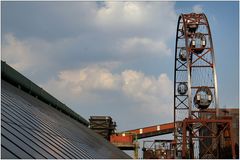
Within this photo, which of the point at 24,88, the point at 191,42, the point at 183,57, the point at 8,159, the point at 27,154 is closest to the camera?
the point at 8,159

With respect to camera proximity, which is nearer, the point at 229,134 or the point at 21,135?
the point at 21,135

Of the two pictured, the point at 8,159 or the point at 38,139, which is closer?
the point at 8,159

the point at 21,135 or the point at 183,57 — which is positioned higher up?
the point at 183,57

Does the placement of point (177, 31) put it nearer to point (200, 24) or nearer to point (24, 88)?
point (200, 24)

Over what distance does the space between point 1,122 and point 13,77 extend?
10.1 meters

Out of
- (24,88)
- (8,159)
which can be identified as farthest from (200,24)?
(8,159)

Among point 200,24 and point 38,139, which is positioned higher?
point 200,24

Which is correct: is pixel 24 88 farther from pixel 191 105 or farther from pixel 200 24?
pixel 200 24

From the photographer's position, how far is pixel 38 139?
37.9ft

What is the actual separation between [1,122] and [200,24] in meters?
43.2

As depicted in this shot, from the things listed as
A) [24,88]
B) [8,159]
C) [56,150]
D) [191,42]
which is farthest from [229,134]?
[8,159]

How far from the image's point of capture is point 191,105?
44.4 meters

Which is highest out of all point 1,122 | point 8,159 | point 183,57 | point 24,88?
point 183,57

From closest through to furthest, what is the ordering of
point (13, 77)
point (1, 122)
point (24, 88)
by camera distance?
point (1, 122) → point (13, 77) → point (24, 88)
